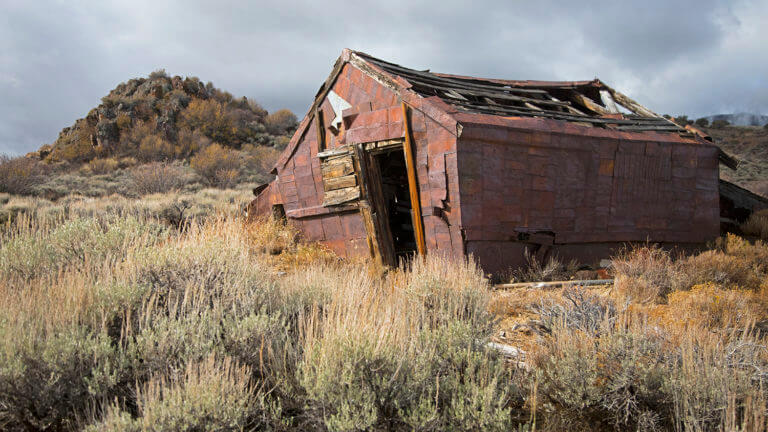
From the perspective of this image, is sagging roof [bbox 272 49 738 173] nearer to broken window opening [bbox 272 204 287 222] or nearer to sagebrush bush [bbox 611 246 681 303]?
broken window opening [bbox 272 204 287 222]

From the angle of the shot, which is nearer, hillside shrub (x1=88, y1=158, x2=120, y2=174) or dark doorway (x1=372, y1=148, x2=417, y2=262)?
dark doorway (x1=372, y1=148, x2=417, y2=262)

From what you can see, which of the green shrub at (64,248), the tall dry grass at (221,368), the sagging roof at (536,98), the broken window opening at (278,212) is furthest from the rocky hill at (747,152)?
the green shrub at (64,248)

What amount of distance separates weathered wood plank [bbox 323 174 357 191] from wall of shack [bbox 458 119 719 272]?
2.28 metres

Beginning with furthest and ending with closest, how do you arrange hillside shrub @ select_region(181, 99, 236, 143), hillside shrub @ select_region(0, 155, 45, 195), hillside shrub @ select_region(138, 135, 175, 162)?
hillside shrub @ select_region(181, 99, 236, 143), hillside shrub @ select_region(138, 135, 175, 162), hillside shrub @ select_region(0, 155, 45, 195)

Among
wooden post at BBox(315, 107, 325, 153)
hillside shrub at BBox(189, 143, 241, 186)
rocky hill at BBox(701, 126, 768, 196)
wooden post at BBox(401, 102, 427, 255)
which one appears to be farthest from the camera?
rocky hill at BBox(701, 126, 768, 196)

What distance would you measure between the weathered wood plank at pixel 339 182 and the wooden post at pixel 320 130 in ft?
2.26

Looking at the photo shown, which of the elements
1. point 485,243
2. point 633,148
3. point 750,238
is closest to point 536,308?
point 485,243

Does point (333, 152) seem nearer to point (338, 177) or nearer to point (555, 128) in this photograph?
point (338, 177)

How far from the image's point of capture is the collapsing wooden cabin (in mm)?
7316

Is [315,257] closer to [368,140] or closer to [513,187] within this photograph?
[368,140]

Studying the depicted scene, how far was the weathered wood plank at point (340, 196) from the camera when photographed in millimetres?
8539

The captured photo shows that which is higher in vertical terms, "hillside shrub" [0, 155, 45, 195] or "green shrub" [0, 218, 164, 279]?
"hillside shrub" [0, 155, 45, 195]

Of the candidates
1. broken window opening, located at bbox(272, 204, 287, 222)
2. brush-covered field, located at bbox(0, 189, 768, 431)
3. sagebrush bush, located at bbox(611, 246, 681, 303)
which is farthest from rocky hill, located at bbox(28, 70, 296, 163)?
sagebrush bush, located at bbox(611, 246, 681, 303)

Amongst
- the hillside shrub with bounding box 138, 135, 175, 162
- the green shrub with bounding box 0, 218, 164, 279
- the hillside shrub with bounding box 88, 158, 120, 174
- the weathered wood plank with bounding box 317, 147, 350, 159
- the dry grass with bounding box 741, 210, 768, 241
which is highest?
the hillside shrub with bounding box 138, 135, 175, 162
